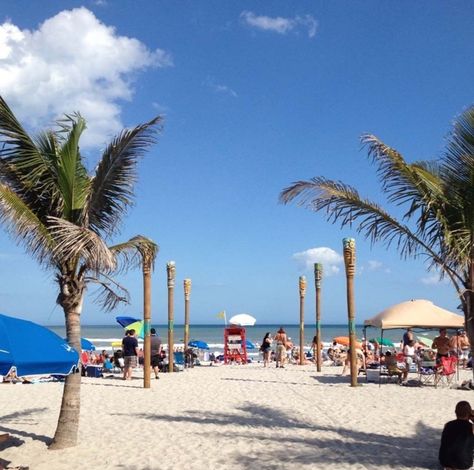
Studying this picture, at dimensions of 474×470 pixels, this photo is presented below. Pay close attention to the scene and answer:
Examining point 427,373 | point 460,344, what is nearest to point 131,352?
point 427,373

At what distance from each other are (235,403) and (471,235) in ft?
20.0

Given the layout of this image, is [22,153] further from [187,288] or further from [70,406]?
[187,288]

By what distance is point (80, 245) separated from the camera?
273 inches

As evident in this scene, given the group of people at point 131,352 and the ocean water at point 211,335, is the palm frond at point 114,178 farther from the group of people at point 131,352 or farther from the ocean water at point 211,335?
the ocean water at point 211,335

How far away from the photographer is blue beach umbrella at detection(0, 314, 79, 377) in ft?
18.1

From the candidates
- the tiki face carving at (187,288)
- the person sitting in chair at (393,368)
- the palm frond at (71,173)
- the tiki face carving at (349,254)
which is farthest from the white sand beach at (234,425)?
the tiki face carving at (187,288)

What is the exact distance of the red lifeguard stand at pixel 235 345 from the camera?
2367 centimetres

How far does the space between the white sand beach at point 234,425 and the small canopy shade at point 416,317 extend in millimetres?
1456

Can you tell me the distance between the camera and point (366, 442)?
26.2ft

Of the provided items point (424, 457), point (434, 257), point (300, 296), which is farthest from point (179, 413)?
point (300, 296)

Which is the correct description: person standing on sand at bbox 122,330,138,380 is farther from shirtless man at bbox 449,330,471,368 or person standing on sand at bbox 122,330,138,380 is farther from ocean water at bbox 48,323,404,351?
ocean water at bbox 48,323,404,351

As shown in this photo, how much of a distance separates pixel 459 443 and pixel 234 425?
3.85m

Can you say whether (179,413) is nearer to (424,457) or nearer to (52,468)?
(52,468)

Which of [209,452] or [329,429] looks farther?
[329,429]
